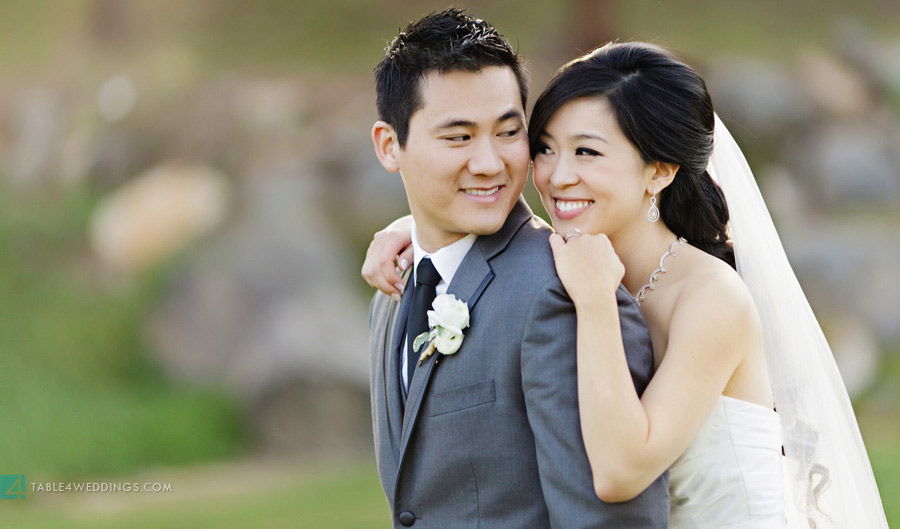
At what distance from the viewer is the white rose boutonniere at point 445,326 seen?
261 centimetres

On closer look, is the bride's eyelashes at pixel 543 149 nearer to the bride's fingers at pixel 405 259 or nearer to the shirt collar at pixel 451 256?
the shirt collar at pixel 451 256

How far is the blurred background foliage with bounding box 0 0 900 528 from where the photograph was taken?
29.8ft

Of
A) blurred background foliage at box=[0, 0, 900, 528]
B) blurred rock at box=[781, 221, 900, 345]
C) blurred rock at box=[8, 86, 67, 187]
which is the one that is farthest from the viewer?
blurred rock at box=[8, 86, 67, 187]

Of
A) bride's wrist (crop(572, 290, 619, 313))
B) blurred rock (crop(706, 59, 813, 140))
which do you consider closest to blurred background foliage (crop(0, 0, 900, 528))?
blurred rock (crop(706, 59, 813, 140))

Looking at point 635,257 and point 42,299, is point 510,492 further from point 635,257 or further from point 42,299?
point 42,299

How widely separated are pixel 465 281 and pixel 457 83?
0.55 m

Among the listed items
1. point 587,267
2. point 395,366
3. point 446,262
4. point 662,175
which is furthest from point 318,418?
point 587,267

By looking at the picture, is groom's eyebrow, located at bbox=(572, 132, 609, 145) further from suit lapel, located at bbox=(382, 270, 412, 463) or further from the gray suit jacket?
suit lapel, located at bbox=(382, 270, 412, 463)

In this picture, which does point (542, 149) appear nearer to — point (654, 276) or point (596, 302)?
point (654, 276)

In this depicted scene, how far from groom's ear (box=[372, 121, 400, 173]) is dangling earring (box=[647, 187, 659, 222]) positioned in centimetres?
78

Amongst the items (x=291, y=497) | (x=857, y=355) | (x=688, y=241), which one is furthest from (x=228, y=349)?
(x=688, y=241)

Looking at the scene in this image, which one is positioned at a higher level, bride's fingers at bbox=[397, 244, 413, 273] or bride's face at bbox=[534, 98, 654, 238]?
bride's face at bbox=[534, 98, 654, 238]

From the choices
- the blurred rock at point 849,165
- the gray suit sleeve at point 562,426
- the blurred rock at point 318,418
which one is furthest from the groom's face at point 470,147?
the blurred rock at point 849,165

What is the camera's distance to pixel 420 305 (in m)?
2.88
